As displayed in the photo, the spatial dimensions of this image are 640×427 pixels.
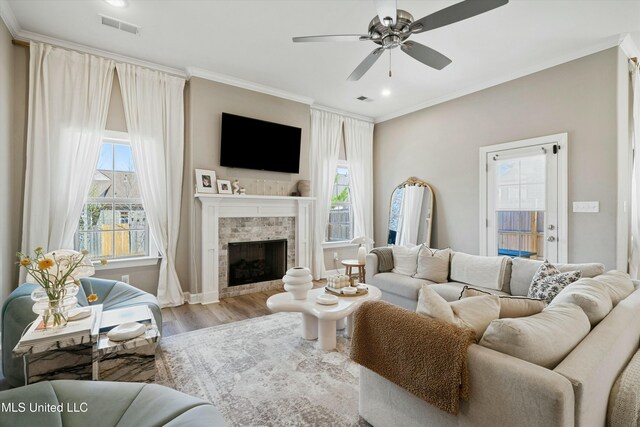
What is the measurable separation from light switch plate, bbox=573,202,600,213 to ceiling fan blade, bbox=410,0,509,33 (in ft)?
8.74

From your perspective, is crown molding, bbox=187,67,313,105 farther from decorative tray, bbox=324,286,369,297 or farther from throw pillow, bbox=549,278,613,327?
throw pillow, bbox=549,278,613,327

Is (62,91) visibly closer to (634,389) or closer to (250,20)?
(250,20)

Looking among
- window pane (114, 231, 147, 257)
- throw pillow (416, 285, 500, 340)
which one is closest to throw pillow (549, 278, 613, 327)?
throw pillow (416, 285, 500, 340)

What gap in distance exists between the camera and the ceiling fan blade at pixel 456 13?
1.88m

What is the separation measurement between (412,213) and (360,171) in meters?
1.29

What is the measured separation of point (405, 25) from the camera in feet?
7.50

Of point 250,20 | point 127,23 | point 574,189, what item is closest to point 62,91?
point 127,23

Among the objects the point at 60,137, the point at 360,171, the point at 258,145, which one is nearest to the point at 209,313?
the point at 258,145

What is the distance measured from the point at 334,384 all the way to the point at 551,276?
1951 mm

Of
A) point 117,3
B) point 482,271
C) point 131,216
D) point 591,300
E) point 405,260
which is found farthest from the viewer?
point 131,216

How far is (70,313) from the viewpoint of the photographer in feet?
6.47

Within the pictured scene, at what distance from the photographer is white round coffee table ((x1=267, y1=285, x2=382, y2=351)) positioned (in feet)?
8.32

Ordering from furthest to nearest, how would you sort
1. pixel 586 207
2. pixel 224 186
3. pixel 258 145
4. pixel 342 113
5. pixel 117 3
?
pixel 342 113 < pixel 258 145 < pixel 224 186 < pixel 586 207 < pixel 117 3

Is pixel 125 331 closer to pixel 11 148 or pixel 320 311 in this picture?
pixel 320 311
